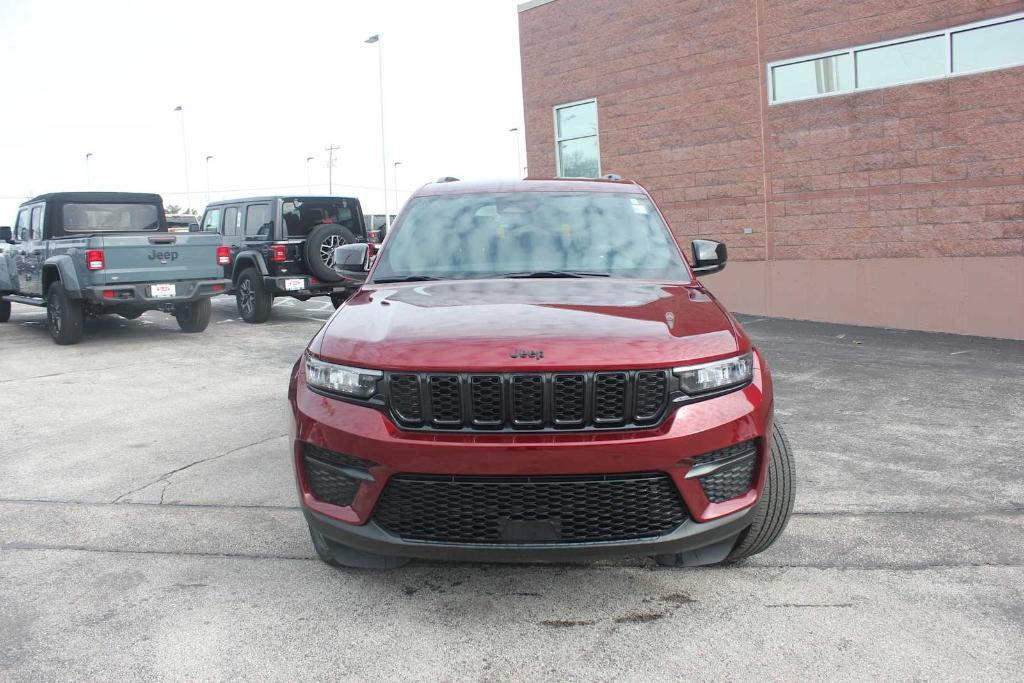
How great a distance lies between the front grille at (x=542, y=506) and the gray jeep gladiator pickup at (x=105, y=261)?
30.3ft

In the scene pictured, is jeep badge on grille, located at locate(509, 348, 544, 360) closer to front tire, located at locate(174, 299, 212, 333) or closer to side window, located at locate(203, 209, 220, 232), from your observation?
front tire, located at locate(174, 299, 212, 333)

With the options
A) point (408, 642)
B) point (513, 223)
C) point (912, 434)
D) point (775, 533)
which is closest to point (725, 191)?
point (912, 434)

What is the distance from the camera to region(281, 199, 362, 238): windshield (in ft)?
43.6

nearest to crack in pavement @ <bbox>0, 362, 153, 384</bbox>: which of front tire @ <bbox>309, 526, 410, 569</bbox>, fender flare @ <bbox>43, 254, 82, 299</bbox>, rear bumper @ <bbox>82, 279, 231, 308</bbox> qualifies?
rear bumper @ <bbox>82, 279, 231, 308</bbox>

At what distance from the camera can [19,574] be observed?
3.71 metres

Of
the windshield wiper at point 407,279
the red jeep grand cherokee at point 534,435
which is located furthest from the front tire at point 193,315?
the red jeep grand cherokee at point 534,435

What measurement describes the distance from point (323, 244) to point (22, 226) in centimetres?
439

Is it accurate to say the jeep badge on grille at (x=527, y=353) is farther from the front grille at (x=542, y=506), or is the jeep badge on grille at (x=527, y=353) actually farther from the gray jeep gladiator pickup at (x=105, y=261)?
the gray jeep gladiator pickup at (x=105, y=261)

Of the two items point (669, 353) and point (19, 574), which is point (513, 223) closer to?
point (669, 353)

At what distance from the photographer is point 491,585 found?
11.5ft

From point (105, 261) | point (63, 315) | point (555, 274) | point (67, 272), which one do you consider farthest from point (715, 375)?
point (63, 315)

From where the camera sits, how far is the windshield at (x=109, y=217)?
39.0 ft

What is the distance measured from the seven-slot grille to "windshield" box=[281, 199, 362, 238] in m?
11.0

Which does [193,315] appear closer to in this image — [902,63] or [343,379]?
[343,379]
